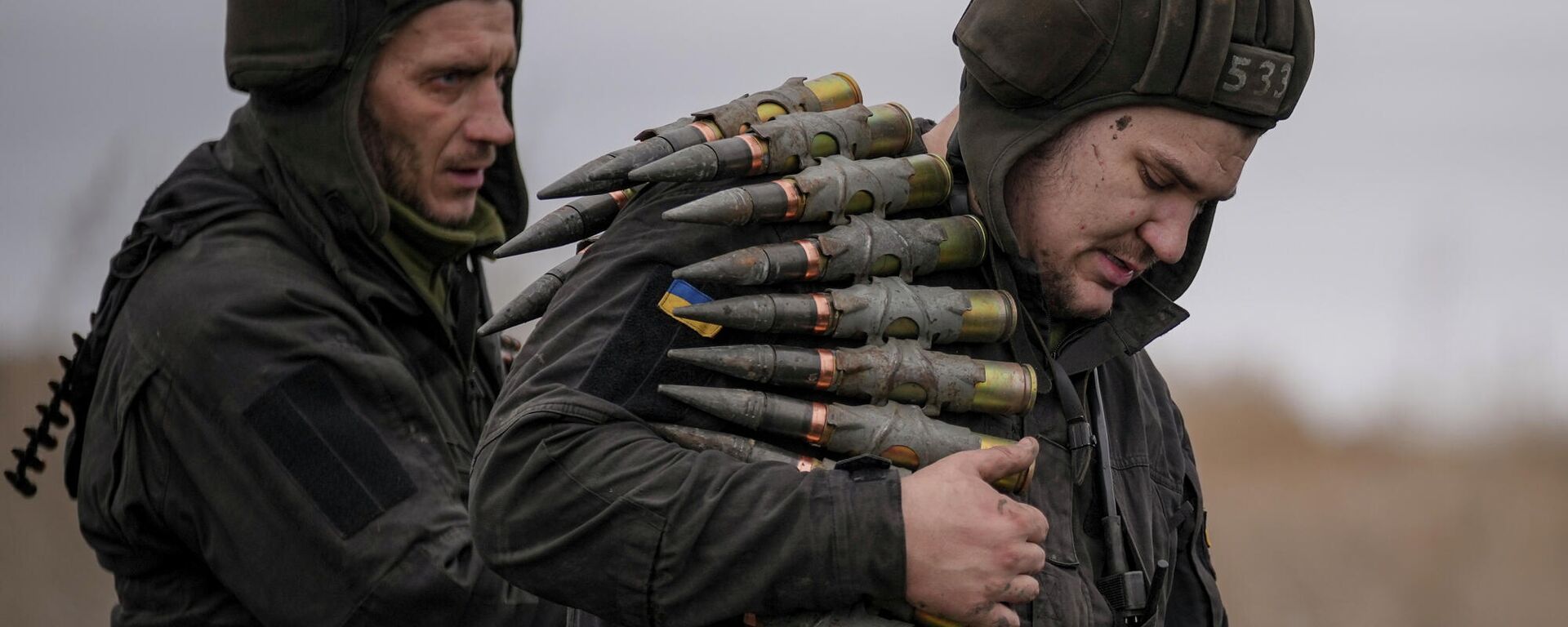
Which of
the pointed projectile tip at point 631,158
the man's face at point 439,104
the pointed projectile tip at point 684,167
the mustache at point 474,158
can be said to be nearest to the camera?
the pointed projectile tip at point 684,167

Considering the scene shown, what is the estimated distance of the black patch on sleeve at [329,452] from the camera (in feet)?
14.8

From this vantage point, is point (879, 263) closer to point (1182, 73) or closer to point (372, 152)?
point (1182, 73)

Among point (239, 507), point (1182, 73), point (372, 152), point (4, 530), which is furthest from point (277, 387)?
point (4, 530)

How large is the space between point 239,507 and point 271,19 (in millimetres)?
1460

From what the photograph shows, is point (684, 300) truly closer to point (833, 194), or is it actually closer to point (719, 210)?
point (719, 210)

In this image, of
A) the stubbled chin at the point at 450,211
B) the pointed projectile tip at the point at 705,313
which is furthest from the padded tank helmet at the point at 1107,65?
the stubbled chin at the point at 450,211

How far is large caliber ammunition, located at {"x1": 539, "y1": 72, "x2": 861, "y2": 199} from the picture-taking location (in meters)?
3.72

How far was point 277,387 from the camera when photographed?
4.55 metres

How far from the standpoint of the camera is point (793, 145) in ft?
12.3

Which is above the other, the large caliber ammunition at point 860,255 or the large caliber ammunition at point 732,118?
the large caliber ammunition at point 732,118

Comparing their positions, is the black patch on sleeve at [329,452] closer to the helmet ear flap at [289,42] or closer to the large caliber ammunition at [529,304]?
the large caliber ammunition at [529,304]

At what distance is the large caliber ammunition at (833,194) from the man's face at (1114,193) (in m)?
0.23

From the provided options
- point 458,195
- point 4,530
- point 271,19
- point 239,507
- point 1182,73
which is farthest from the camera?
point 4,530

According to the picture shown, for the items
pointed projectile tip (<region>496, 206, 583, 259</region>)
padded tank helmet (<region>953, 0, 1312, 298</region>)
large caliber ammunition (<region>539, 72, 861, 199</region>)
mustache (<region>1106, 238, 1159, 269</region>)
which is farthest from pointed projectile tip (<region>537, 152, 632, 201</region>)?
mustache (<region>1106, 238, 1159, 269</region>)
